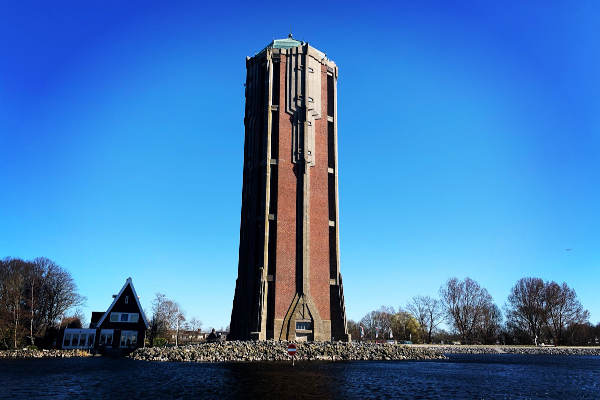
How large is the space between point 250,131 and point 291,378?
38187mm

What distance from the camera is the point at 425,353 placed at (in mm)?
47812

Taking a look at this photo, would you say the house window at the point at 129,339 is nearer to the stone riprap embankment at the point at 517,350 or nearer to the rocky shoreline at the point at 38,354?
the rocky shoreline at the point at 38,354

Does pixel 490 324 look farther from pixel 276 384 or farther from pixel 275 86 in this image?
pixel 276 384

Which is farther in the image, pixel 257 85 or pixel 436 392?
pixel 257 85

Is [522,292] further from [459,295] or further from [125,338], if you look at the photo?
[125,338]

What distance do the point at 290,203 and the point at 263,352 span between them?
1809 centimetres

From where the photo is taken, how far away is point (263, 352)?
125 ft

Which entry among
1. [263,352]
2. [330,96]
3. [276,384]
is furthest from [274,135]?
[276,384]

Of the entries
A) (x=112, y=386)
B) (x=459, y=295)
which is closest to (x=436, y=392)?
(x=112, y=386)

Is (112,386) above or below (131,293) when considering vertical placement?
below

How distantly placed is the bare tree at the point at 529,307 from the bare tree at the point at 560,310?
1056 mm

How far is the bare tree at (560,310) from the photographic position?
279ft

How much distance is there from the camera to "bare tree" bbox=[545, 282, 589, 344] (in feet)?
279

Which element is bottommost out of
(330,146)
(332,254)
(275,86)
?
(332,254)
